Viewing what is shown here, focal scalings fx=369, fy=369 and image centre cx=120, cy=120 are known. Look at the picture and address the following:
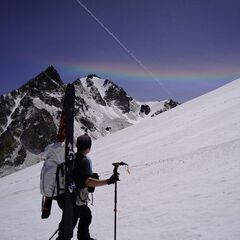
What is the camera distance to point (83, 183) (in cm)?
636

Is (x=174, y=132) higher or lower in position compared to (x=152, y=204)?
higher

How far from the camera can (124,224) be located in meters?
9.29

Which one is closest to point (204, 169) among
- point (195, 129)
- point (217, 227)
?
point (217, 227)

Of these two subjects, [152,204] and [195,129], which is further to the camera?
[195,129]

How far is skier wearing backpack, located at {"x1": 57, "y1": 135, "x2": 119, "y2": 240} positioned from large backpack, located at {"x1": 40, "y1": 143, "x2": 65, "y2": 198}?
0.18 m

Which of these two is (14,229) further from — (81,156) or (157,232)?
(81,156)

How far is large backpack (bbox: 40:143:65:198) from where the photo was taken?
6328 mm

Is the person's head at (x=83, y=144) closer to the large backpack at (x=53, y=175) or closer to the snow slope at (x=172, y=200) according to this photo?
the large backpack at (x=53, y=175)

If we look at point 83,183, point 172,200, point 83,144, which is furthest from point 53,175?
point 172,200

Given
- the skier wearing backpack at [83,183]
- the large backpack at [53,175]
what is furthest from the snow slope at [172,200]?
the large backpack at [53,175]

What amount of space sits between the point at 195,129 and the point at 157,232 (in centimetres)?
1657

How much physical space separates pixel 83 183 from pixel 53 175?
53cm

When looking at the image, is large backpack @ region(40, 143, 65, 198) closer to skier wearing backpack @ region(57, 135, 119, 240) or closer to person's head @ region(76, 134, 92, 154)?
skier wearing backpack @ region(57, 135, 119, 240)

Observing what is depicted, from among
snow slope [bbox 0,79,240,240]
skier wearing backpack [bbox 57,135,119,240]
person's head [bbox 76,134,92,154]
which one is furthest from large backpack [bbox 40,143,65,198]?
snow slope [bbox 0,79,240,240]
